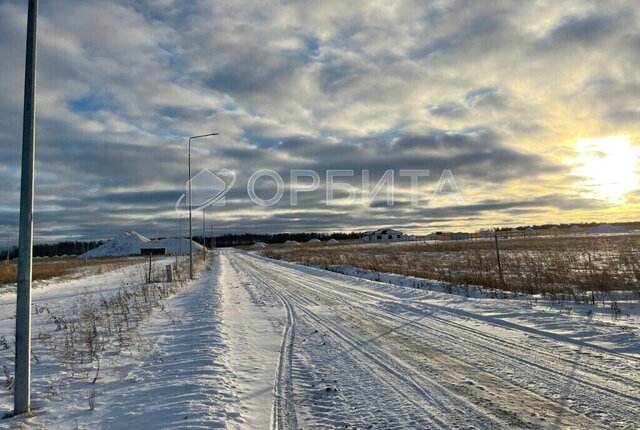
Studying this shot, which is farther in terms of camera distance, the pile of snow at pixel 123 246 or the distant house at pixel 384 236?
the pile of snow at pixel 123 246

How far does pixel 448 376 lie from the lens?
20.3 feet

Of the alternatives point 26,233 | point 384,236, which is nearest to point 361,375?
point 26,233

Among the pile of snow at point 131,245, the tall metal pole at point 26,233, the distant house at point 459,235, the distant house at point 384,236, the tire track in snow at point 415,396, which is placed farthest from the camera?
the pile of snow at point 131,245

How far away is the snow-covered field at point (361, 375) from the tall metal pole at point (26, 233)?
0.43 metres

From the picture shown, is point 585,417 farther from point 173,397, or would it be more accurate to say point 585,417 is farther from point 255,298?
point 255,298

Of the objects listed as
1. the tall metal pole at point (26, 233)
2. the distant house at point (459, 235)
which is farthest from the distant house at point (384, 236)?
the tall metal pole at point (26, 233)

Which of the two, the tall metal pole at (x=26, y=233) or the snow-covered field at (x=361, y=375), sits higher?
the tall metal pole at (x=26, y=233)

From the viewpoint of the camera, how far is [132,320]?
38.2 ft

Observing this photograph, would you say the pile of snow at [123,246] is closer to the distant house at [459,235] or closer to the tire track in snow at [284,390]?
the distant house at [459,235]

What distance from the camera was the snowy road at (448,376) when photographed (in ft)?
15.7

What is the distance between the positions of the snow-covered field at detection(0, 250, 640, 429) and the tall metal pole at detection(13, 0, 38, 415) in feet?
1.41

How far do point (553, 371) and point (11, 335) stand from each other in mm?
11400

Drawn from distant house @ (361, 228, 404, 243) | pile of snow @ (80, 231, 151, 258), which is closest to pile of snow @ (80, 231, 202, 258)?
pile of snow @ (80, 231, 151, 258)

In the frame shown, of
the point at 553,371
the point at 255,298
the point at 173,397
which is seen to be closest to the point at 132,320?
the point at 255,298
